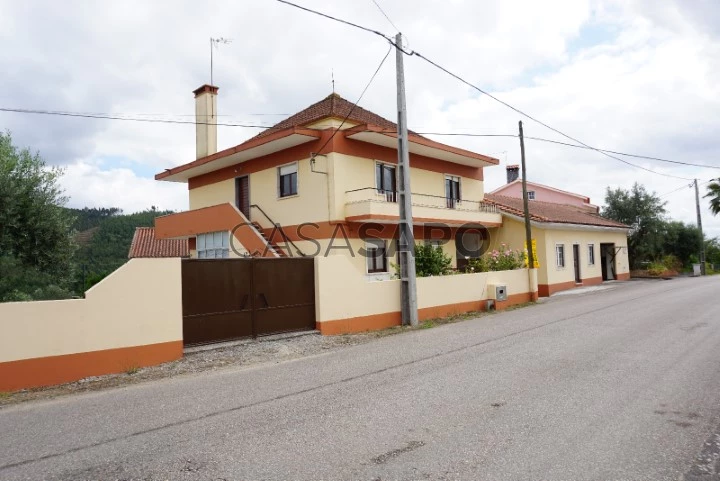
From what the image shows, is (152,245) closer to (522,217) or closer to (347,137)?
(347,137)

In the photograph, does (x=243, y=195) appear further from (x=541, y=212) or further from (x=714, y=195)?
(x=714, y=195)

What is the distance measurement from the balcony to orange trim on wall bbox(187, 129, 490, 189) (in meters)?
1.31

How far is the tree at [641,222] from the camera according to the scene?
32.8 metres

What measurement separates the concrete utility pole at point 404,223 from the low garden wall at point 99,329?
5.93 m

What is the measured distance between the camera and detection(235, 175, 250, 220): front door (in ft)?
63.8

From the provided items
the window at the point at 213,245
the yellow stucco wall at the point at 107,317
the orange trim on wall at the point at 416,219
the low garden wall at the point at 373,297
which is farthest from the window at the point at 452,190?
the yellow stucco wall at the point at 107,317

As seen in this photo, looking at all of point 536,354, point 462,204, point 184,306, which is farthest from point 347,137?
point 536,354

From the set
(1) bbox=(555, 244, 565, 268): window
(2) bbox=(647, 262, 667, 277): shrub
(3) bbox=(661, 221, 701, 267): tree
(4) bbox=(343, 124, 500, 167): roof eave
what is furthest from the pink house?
(4) bbox=(343, 124, 500, 167): roof eave

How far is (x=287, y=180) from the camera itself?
58.9 ft

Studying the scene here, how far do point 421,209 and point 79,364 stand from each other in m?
12.6

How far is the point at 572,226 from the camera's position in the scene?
24172 mm

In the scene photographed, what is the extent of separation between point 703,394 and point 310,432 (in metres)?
4.71

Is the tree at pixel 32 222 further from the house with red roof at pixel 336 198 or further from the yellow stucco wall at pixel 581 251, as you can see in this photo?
the yellow stucco wall at pixel 581 251

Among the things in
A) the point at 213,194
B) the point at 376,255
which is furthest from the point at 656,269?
the point at 213,194
